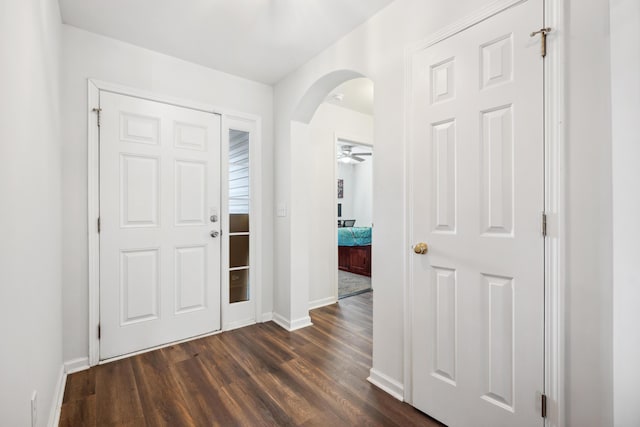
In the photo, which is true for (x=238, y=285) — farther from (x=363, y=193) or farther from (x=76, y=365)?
(x=363, y=193)

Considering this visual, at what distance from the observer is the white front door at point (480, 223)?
4.21 feet

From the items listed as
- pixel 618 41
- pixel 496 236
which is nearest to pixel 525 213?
pixel 496 236

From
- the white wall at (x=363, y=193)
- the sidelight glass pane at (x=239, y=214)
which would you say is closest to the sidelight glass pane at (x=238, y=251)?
the sidelight glass pane at (x=239, y=214)

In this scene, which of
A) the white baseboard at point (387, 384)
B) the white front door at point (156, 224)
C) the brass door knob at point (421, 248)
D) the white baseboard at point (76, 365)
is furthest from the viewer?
the white front door at point (156, 224)

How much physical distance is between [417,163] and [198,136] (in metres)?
1.99

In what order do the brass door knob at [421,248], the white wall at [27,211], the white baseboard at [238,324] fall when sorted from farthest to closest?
the white baseboard at [238,324]
the brass door knob at [421,248]
the white wall at [27,211]

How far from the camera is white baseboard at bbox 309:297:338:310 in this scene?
353 centimetres

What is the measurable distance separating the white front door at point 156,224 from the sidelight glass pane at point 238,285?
6.3 inches

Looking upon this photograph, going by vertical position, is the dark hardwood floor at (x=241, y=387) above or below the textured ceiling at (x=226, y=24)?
below

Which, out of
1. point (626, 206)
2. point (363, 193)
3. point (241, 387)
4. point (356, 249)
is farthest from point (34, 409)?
point (363, 193)

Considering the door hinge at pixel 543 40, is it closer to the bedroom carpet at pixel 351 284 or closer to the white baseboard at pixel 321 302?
the white baseboard at pixel 321 302

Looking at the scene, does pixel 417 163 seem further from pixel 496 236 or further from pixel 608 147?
pixel 608 147

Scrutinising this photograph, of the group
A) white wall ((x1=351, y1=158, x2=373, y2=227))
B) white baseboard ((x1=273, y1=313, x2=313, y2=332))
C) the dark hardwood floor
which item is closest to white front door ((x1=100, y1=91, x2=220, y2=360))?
the dark hardwood floor

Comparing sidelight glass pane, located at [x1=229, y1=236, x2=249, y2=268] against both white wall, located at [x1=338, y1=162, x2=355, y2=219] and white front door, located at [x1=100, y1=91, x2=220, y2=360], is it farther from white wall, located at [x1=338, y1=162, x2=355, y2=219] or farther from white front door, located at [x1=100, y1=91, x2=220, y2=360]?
white wall, located at [x1=338, y1=162, x2=355, y2=219]
